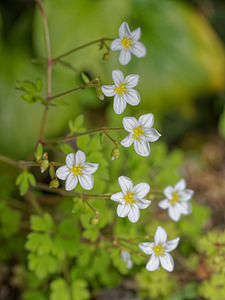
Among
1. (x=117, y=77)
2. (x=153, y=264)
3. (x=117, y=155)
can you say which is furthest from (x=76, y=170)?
(x=153, y=264)

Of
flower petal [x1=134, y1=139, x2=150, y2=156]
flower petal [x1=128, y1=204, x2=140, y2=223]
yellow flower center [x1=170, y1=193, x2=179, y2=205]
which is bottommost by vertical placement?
flower petal [x1=128, y1=204, x2=140, y2=223]

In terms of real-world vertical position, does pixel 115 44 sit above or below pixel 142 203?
above

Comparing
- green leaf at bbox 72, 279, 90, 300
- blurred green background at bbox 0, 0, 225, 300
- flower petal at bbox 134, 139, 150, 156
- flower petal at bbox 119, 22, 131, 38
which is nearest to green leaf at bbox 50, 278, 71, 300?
green leaf at bbox 72, 279, 90, 300

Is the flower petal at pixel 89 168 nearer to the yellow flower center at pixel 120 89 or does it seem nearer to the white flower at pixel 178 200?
the yellow flower center at pixel 120 89

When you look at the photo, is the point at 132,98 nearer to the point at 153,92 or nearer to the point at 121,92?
the point at 121,92

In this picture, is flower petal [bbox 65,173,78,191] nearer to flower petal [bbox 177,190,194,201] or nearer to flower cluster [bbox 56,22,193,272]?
flower cluster [bbox 56,22,193,272]

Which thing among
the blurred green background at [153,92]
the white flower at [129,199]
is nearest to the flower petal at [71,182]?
the white flower at [129,199]
